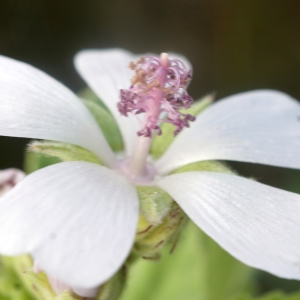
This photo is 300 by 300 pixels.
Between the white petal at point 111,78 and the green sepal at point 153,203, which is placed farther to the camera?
the white petal at point 111,78

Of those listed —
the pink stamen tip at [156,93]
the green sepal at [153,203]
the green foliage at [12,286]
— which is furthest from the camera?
the green foliage at [12,286]

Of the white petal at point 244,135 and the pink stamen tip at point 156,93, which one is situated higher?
the pink stamen tip at point 156,93

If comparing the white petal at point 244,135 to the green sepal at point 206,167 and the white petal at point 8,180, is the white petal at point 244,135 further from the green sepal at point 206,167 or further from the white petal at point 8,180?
the white petal at point 8,180

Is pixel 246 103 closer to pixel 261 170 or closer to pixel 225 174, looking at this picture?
pixel 225 174

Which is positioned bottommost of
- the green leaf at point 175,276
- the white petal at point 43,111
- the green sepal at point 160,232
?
the green leaf at point 175,276

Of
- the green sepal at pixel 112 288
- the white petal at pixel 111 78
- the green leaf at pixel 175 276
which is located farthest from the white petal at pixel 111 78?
the green leaf at pixel 175 276

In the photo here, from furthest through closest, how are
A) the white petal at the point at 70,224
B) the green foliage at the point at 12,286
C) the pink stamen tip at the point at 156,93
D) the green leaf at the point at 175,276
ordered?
the green leaf at the point at 175,276 < the green foliage at the point at 12,286 < the pink stamen tip at the point at 156,93 < the white petal at the point at 70,224

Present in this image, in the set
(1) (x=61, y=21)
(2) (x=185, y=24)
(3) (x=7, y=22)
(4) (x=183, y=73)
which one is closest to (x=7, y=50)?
(3) (x=7, y=22)
